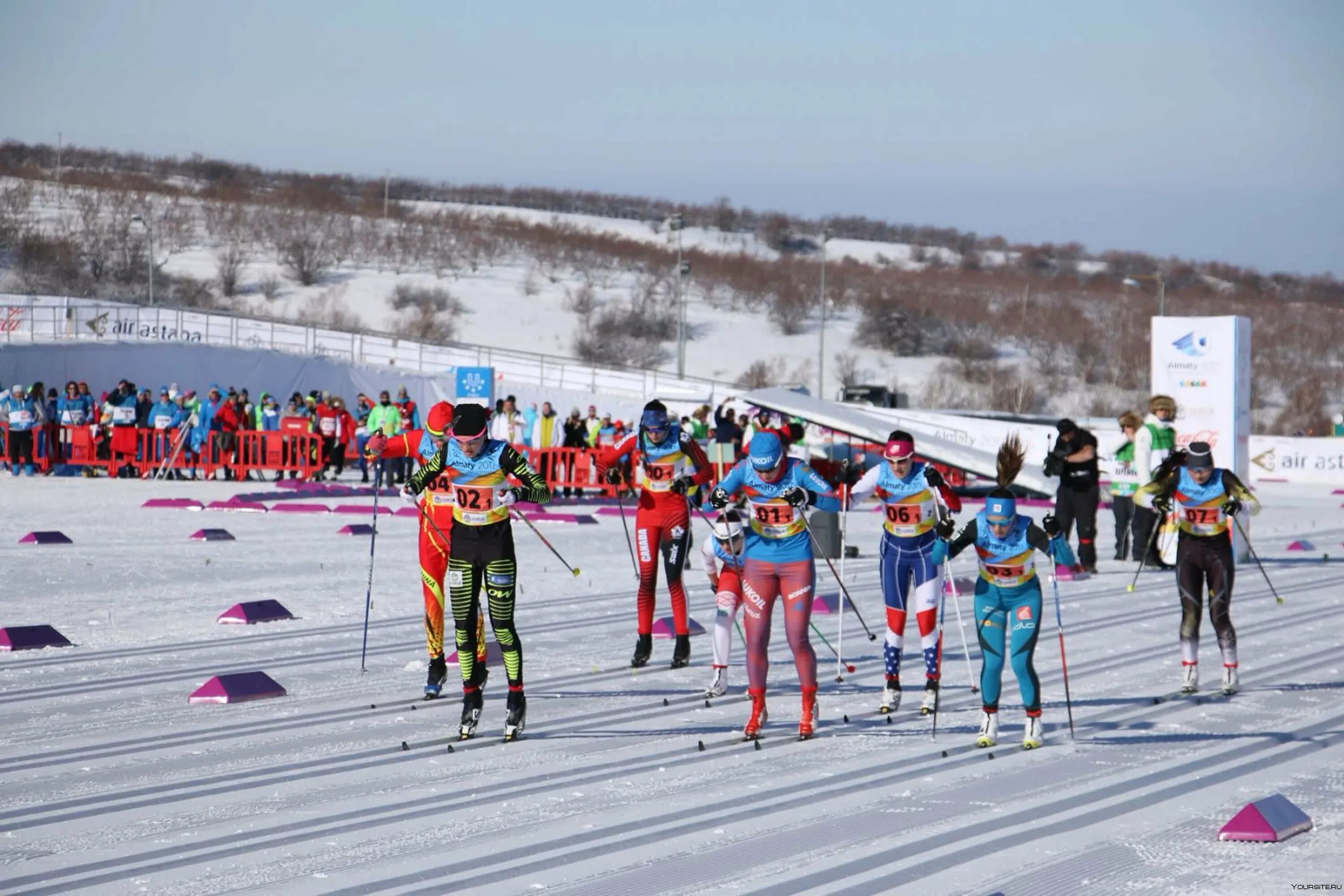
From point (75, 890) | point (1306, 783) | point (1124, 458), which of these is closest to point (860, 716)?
point (1306, 783)

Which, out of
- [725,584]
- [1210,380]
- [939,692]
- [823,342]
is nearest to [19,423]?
[1210,380]

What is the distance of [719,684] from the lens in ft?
35.9

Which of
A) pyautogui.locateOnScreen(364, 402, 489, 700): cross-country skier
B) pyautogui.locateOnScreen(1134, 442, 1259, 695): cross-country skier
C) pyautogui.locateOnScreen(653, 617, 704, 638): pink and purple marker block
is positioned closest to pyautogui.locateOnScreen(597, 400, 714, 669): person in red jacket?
pyautogui.locateOnScreen(653, 617, 704, 638): pink and purple marker block

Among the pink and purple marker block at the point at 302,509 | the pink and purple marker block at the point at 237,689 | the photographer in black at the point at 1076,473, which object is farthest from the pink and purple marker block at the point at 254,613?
the pink and purple marker block at the point at 302,509

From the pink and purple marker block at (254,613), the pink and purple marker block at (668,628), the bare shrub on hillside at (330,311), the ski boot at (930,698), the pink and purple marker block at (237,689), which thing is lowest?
the pink and purple marker block at (668,628)

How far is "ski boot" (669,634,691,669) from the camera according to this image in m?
12.2

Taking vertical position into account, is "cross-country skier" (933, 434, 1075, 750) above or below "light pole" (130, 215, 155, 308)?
below

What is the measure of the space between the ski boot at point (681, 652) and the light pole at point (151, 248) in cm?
4199

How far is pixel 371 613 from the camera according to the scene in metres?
14.8

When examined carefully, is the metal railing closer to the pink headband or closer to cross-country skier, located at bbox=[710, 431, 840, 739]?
the pink headband

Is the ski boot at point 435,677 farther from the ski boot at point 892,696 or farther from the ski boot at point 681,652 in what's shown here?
the ski boot at point 892,696

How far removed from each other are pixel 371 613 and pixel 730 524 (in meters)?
5.43

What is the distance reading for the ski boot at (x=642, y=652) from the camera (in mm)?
12117

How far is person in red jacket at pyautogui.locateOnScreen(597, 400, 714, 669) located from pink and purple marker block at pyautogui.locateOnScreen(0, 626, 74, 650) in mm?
4532
